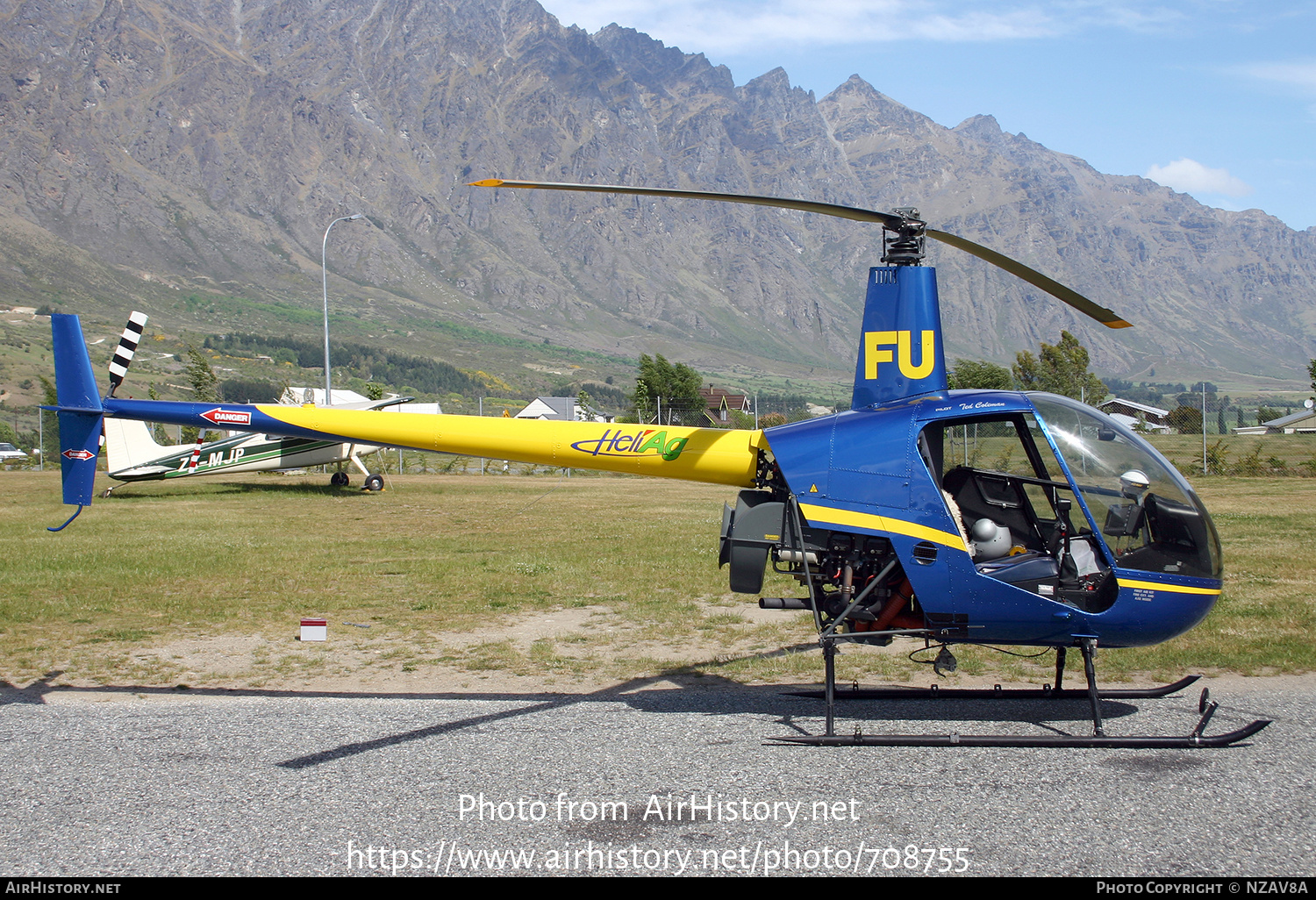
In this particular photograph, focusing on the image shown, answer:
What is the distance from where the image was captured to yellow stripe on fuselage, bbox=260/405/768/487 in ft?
25.6

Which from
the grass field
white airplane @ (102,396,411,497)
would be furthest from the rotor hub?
white airplane @ (102,396,411,497)

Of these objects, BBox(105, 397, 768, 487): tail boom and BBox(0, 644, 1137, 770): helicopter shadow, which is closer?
BBox(0, 644, 1137, 770): helicopter shadow

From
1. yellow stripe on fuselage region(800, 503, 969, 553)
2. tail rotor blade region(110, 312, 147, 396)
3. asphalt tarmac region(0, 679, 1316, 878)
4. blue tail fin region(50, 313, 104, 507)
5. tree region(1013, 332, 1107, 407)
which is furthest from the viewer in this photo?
tree region(1013, 332, 1107, 407)

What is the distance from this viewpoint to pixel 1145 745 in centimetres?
625

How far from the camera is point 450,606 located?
11.9m

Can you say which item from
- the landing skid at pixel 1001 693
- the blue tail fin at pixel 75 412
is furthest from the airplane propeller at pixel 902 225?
the blue tail fin at pixel 75 412

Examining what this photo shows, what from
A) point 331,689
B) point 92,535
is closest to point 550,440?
point 331,689

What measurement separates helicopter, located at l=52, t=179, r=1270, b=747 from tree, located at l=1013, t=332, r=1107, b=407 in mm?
30709

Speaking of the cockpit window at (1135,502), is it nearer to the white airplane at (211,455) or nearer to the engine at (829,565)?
the engine at (829,565)

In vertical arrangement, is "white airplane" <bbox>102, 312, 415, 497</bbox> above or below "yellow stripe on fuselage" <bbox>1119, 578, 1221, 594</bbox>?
above

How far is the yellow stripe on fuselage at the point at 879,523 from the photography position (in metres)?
6.74

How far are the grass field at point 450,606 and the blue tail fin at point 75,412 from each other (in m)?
1.84

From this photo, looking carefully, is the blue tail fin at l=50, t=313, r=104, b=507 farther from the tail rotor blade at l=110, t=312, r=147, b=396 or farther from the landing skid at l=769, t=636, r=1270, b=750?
the landing skid at l=769, t=636, r=1270, b=750

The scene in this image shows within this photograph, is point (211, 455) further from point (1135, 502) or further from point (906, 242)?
point (1135, 502)
